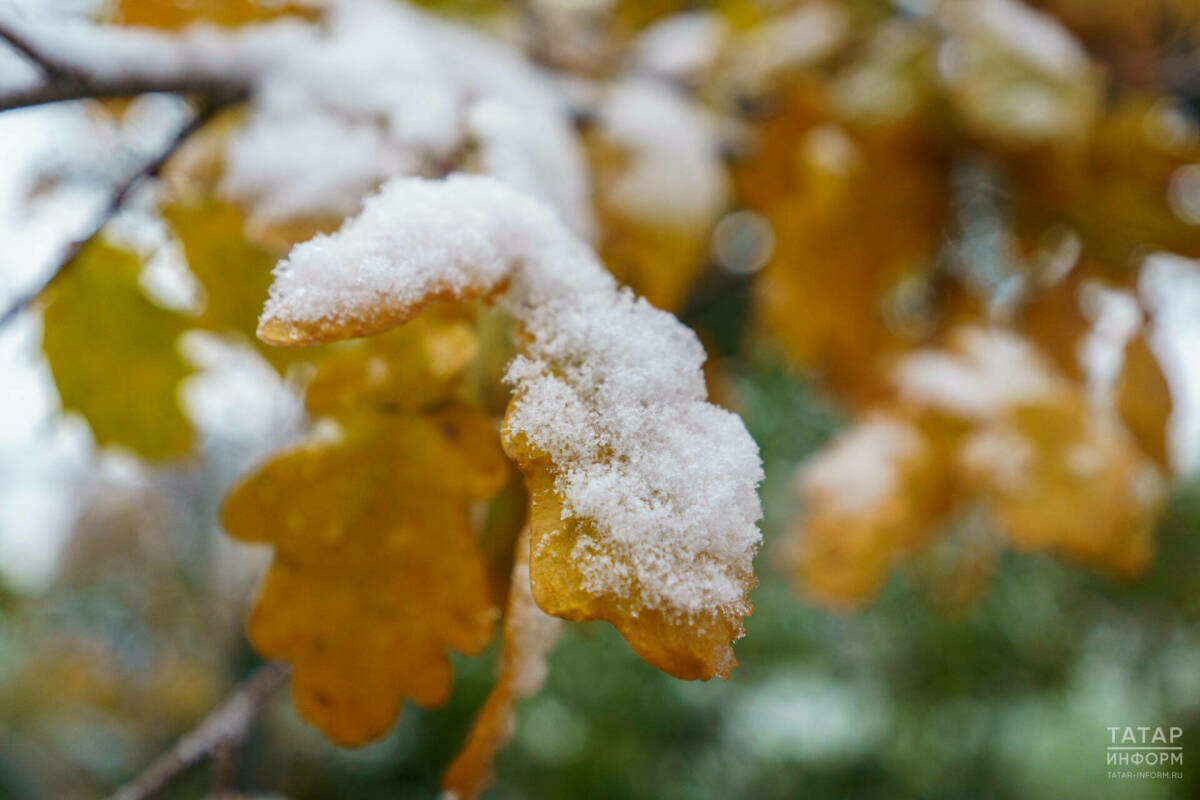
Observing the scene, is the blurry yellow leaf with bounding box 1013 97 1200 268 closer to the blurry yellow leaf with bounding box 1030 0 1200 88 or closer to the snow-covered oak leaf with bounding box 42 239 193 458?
the blurry yellow leaf with bounding box 1030 0 1200 88

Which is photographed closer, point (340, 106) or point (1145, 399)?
point (340, 106)

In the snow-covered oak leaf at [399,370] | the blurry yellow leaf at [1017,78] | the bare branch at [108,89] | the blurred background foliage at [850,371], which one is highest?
the bare branch at [108,89]

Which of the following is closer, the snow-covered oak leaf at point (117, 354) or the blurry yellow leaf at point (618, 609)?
the blurry yellow leaf at point (618, 609)

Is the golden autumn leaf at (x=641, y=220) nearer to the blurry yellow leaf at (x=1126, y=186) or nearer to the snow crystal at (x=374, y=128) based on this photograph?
the snow crystal at (x=374, y=128)

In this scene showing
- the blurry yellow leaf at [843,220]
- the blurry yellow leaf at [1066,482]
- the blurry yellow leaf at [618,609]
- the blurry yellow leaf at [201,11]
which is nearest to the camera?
the blurry yellow leaf at [618,609]

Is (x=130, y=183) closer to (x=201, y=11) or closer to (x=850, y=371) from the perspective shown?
(x=201, y=11)

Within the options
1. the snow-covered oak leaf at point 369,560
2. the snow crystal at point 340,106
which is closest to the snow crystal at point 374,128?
the snow crystal at point 340,106

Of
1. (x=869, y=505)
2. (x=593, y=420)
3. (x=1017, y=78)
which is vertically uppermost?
A: (x=593, y=420)

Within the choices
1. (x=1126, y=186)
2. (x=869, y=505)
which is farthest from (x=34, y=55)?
(x=1126, y=186)
